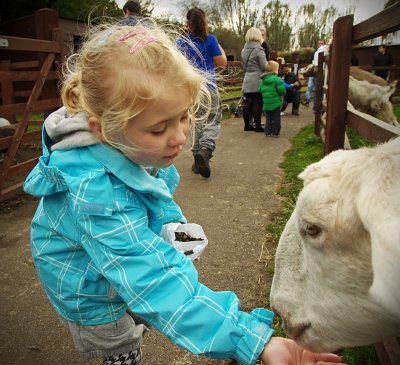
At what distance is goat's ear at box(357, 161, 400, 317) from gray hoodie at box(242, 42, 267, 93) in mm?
7703

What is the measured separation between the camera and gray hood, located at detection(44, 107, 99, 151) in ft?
4.95

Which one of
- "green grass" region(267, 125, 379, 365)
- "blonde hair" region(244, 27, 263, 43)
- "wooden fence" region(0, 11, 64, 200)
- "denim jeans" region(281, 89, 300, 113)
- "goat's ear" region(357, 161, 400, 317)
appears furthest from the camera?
"denim jeans" region(281, 89, 300, 113)

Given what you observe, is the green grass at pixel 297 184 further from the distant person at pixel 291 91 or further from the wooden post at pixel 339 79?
the distant person at pixel 291 91

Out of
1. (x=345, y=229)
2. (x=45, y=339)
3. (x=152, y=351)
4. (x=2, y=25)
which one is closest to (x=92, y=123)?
(x=345, y=229)

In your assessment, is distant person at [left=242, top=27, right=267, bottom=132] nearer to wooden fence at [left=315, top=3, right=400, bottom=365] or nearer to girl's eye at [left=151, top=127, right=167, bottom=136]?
wooden fence at [left=315, top=3, right=400, bottom=365]

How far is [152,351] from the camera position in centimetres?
237

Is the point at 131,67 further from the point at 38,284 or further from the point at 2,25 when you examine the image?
the point at 2,25

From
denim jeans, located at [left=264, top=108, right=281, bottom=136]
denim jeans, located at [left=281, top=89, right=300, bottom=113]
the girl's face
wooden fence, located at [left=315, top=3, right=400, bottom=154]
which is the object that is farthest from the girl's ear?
denim jeans, located at [left=281, top=89, right=300, bottom=113]

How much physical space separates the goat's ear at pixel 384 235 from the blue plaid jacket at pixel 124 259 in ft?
1.59

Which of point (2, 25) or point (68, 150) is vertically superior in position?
point (2, 25)

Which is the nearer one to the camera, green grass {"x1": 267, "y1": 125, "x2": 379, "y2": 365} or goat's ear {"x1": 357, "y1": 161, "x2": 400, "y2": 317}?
goat's ear {"x1": 357, "y1": 161, "x2": 400, "y2": 317}

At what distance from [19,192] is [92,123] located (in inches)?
180

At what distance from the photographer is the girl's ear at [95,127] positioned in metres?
1.47

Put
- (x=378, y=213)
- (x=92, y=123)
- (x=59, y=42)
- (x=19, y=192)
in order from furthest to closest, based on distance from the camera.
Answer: (x=59, y=42) < (x=19, y=192) < (x=92, y=123) < (x=378, y=213)
